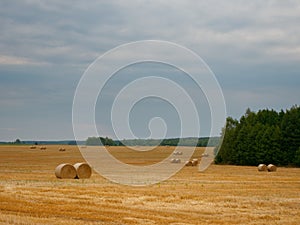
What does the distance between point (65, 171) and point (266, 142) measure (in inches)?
1564

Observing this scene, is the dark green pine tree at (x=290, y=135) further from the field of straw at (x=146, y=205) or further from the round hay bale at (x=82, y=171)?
the field of straw at (x=146, y=205)

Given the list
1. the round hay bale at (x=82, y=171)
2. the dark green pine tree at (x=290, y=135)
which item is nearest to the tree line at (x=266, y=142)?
the dark green pine tree at (x=290, y=135)

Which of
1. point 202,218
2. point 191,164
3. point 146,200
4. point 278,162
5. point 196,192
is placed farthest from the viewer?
point 278,162

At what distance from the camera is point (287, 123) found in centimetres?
6706

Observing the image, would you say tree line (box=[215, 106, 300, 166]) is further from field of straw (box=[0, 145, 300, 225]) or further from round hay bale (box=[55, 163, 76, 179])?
field of straw (box=[0, 145, 300, 225])

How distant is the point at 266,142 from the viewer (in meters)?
66.3

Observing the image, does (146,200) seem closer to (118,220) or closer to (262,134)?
(118,220)

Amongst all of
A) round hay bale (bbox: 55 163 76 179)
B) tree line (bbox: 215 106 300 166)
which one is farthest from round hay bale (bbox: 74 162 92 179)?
tree line (bbox: 215 106 300 166)

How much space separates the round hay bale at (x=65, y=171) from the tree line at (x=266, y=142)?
1501 inches

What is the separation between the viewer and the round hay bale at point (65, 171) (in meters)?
31.8

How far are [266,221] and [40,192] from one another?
33.6ft

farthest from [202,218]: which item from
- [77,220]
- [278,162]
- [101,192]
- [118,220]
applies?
[278,162]

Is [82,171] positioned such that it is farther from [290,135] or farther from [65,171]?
[290,135]

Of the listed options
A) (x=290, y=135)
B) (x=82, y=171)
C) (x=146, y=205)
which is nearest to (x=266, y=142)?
(x=290, y=135)
